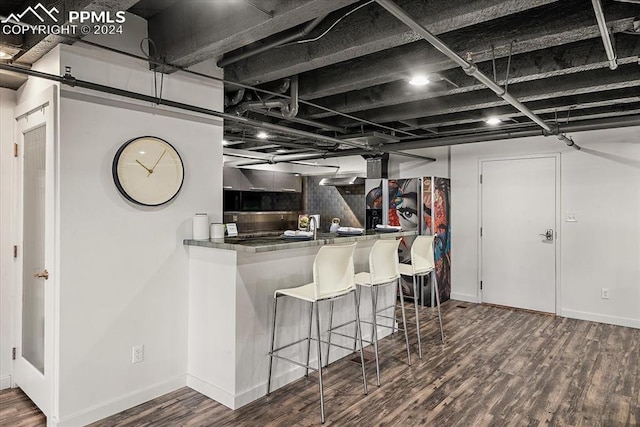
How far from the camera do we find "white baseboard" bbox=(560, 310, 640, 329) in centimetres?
503

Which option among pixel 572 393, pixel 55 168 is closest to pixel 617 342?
pixel 572 393

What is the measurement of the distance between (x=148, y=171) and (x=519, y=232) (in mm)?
5085

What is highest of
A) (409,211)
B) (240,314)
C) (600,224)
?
(409,211)

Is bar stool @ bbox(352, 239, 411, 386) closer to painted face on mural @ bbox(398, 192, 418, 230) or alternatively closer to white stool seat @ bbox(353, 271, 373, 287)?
white stool seat @ bbox(353, 271, 373, 287)

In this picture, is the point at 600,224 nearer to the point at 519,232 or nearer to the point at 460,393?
the point at 519,232

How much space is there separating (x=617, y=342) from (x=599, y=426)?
86.0 inches

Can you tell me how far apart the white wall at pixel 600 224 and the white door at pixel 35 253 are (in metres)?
5.65

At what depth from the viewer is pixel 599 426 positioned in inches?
109

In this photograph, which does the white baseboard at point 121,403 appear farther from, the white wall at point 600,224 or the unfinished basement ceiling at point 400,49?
the white wall at point 600,224

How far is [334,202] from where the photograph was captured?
8273mm

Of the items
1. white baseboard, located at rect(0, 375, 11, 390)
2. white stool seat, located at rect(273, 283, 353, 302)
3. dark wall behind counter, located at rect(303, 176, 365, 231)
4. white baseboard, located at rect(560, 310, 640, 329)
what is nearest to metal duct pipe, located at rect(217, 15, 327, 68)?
white stool seat, located at rect(273, 283, 353, 302)

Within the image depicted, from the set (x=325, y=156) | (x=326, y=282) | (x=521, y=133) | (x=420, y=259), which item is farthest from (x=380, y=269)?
(x=325, y=156)

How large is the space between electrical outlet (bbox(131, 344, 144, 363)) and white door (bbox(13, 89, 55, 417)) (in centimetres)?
51

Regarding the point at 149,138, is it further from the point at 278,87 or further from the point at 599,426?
the point at 599,426
